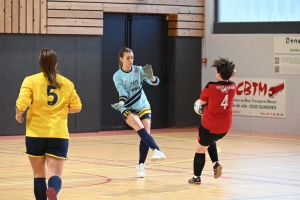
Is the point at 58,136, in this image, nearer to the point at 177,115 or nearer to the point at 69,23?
the point at 69,23

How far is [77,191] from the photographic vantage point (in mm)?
8375

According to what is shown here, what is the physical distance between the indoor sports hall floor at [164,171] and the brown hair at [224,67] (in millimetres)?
1437

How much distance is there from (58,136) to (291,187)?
3.68 metres

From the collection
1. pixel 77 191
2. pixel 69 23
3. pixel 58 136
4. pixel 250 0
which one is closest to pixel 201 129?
pixel 77 191

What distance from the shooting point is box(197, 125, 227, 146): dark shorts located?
867cm

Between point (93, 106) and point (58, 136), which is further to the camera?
point (93, 106)

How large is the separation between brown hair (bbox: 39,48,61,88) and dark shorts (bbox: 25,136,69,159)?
1.69ft

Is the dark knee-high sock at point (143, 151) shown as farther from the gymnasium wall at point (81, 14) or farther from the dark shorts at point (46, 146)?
the gymnasium wall at point (81, 14)

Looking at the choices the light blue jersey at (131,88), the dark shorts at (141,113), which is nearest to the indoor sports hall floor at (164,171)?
the dark shorts at (141,113)

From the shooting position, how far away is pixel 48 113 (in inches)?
250

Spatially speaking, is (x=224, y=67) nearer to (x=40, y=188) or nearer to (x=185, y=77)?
(x=40, y=188)

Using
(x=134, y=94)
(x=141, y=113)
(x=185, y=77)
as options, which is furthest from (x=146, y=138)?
(x=185, y=77)

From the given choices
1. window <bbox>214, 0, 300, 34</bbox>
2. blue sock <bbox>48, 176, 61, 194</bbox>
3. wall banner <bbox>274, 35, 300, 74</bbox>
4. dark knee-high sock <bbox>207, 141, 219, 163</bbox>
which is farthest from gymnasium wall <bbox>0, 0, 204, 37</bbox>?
blue sock <bbox>48, 176, 61, 194</bbox>

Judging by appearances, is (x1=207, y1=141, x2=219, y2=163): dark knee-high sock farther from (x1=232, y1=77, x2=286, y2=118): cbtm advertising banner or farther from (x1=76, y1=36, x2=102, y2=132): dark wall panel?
(x1=232, y1=77, x2=286, y2=118): cbtm advertising banner
